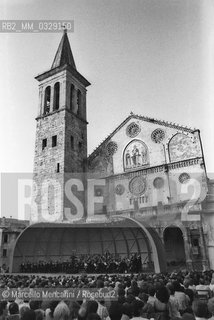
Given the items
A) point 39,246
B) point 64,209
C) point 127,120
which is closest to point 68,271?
point 39,246

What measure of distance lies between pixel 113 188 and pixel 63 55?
20262 mm

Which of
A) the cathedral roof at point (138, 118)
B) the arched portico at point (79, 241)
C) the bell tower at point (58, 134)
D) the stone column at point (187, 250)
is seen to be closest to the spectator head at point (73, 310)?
the arched portico at point (79, 241)

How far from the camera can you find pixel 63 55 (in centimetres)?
3809

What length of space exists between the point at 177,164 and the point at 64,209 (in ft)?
43.1

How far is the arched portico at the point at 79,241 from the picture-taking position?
22.3 m

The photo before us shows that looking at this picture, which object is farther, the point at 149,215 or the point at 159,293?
the point at 149,215

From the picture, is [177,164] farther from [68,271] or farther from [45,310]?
[45,310]

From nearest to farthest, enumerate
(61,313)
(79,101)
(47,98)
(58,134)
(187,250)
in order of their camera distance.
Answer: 1. (61,313)
2. (187,250)
3. (58,134)
4. (47,98)
5. (79,101)

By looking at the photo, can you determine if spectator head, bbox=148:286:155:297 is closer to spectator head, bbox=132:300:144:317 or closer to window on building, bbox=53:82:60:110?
spectator head, bbox=132:300:144:317

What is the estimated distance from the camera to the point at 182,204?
1023 inches

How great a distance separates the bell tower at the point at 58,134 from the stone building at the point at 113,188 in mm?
119

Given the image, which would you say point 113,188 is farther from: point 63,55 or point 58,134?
point 63,55

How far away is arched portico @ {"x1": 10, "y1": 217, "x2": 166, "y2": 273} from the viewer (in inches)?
877

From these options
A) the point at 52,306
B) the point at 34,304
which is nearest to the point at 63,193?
the point at 34,304
